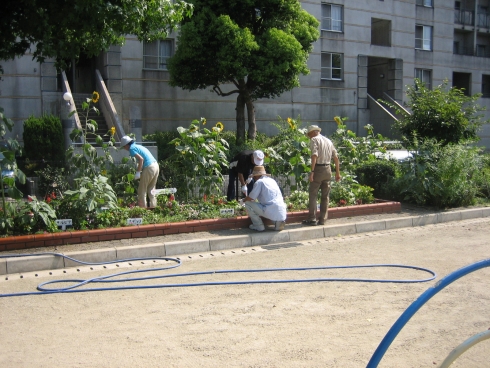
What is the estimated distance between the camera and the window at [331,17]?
27.5 m

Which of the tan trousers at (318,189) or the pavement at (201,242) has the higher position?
the tan trousers at (318,189)

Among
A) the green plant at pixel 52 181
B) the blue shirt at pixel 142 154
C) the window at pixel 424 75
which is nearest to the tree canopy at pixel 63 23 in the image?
the blue shirt at pixel 142 154

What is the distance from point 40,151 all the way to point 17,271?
31.5 feet

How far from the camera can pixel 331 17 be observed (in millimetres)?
27656

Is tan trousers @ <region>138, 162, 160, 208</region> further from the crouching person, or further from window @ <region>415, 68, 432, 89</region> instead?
window @ <region>415, 68, 432, 89</region>

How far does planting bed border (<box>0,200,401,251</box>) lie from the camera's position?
28.1ft

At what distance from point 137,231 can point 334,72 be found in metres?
20.6

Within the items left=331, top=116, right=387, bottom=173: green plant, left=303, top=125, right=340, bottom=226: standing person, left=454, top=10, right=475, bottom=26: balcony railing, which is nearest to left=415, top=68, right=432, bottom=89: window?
left=454, top=10, right=475, bottom=26: balcony railing

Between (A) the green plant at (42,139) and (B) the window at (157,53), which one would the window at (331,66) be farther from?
(A) the green plant at (42,139)

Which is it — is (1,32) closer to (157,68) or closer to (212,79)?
(212,79)

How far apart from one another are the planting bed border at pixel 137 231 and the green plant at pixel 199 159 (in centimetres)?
129

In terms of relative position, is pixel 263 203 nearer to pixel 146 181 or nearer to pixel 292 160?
pixel 292 160

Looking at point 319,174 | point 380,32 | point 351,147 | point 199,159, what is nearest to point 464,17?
point 380,32

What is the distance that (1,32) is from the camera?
7480mm
